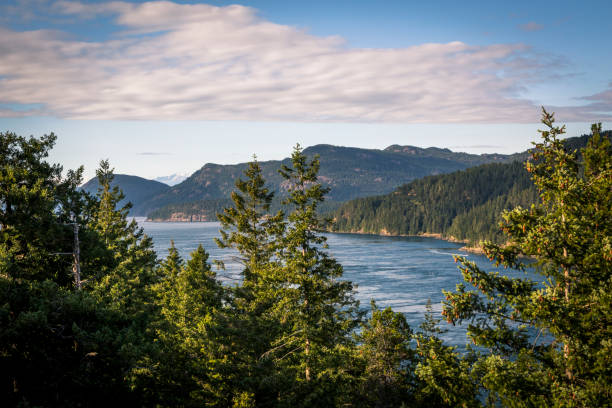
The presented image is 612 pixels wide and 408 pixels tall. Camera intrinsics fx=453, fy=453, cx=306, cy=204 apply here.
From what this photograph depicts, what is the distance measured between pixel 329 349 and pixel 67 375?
1413cm

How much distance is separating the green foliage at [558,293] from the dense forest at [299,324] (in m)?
0.05

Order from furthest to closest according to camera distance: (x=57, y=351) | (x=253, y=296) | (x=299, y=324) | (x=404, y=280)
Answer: (x=404, y=280) < (x=253, y=296) < (x=299, y=324) < (x=57, y=351)

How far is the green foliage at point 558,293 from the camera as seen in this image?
13516 millimetres

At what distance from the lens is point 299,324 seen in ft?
77.0

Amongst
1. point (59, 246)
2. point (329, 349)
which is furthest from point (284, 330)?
point (59, 246)

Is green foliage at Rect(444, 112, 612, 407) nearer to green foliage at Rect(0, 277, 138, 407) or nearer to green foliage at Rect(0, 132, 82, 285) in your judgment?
green foliage at Rect(0, 277, 138, 407)

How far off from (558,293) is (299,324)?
41.9ft

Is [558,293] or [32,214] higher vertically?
[32,214]

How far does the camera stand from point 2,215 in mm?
23125

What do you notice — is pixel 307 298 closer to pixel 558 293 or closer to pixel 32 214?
pixel 558 293

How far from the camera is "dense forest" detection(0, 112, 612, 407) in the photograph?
13.6 m

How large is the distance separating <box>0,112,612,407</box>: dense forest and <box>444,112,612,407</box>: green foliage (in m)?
0.05

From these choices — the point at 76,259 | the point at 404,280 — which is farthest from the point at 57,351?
the point at 404,280

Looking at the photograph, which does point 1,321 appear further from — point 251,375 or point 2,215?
point 2,215
